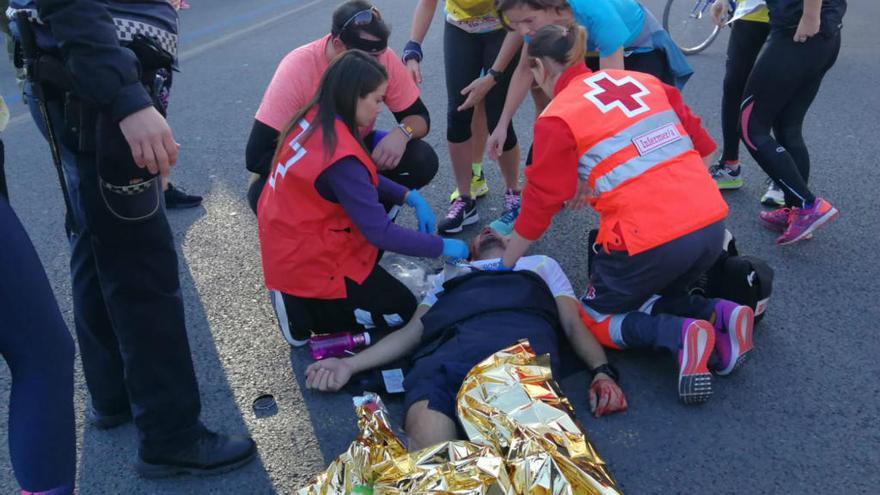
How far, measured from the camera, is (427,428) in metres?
2.16

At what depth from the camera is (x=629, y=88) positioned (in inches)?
98.7

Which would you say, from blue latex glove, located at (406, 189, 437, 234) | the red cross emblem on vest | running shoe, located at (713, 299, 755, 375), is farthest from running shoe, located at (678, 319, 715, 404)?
blue latex glove, located at (406, 189, 437, 234)

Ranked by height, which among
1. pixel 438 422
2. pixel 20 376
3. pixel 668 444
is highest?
pixel 20 376

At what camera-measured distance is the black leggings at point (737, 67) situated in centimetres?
356

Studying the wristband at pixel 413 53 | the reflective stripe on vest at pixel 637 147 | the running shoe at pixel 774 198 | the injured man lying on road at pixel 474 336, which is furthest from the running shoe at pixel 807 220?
the wristband at pixel 413 53

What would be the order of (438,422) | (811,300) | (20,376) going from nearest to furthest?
(20,376), (438,422), (811,300)

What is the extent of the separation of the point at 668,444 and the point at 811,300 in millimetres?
1050

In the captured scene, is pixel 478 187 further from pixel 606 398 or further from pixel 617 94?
pixel 606 398

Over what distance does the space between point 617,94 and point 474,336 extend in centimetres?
90

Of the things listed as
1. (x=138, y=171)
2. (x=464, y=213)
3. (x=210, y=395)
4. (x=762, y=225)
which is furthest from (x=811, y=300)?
(x=138, y=171)

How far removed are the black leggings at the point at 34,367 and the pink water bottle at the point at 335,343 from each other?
42.8 inches

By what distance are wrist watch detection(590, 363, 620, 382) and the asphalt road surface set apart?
71mm

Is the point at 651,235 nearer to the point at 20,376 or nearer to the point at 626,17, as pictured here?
the point at 626,17

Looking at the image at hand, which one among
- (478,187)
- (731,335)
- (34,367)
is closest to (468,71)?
(478,187)
